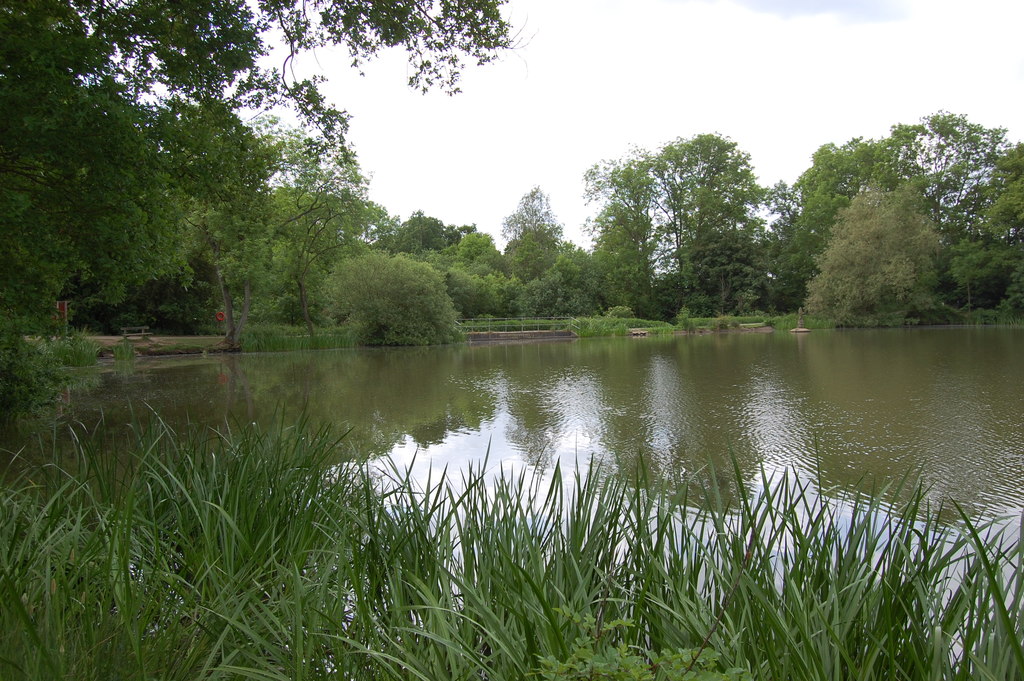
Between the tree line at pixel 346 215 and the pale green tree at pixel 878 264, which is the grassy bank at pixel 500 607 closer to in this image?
the tree line at pixel 346 215

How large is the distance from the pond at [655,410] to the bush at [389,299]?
25.0ft

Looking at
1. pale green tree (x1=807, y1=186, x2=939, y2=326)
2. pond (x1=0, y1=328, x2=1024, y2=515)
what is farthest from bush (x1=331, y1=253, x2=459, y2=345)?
pale green tree (x1=807, y1=186, x2=939, y2=326)

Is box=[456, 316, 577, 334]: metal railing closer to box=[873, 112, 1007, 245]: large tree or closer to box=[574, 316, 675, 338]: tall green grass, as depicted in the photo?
box=[574, 316, 675, 338]: tall green grass

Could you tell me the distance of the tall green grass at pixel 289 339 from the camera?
22623 millimetres

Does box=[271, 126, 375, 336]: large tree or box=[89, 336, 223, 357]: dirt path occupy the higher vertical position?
box=[271, 126, 375, 336]: large tree

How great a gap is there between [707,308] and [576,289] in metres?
8.80

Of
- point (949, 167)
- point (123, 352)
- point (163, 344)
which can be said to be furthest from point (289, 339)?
point (949, 167)

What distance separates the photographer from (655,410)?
8719 millimetres

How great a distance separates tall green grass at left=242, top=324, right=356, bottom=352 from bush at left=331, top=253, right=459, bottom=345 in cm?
78

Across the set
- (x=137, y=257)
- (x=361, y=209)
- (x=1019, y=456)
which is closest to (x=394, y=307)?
(x=361, y=209)

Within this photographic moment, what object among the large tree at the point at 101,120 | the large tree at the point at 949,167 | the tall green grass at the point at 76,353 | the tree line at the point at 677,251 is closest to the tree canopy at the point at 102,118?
the large tree at the point at 101,120

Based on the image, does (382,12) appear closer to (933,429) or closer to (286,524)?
(286,524)

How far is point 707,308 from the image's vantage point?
131 feet

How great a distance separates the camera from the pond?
5.54 m
